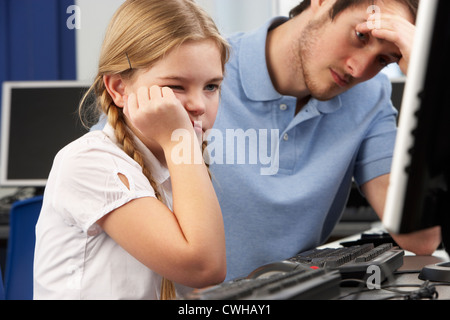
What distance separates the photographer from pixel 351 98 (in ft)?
4.52

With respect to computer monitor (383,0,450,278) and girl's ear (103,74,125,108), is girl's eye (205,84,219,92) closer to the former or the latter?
girl's ear (103,74,125,108)

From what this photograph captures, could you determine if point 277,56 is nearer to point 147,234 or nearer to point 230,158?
point 230,158

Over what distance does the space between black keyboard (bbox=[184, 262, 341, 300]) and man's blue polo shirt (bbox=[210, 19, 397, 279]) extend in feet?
2.08

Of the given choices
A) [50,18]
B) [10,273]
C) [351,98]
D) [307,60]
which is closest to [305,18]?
[307,60]

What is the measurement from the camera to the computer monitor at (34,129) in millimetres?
2348

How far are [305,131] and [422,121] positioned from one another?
0.82 meters

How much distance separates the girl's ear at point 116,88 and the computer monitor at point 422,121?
542mm

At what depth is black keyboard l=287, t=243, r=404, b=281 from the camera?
769 millimetres

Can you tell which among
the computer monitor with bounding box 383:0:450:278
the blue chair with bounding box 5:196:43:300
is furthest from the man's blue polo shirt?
the computer monitor with bounding box 383:0:450:278

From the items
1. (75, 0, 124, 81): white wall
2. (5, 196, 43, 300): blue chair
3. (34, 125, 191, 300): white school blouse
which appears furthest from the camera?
(75, 0, 124, 81): white wall

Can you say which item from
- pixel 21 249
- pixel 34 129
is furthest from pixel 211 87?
pixel 34 129

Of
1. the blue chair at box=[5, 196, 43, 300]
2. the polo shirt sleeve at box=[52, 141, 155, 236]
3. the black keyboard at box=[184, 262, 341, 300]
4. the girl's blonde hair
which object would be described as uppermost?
the girl's blonde hair

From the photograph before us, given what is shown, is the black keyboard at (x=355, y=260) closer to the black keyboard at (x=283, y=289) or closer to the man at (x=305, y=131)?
the black keyboard at (x=283, y=289)

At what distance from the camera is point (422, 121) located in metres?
0.51
